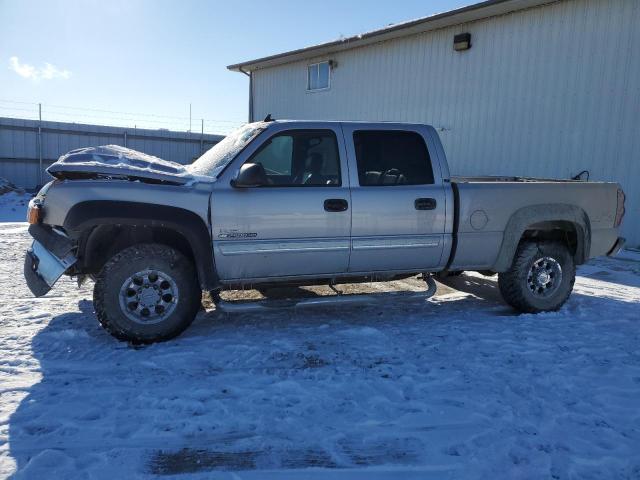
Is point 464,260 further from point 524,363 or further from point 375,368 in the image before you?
point 375,368

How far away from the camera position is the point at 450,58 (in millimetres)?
11977

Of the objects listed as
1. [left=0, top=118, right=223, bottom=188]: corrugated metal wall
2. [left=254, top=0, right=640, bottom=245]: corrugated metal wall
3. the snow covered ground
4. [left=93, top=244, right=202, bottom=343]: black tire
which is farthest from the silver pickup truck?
[left=0, top=118, right=223, bottom=188]: corrugated metal wall

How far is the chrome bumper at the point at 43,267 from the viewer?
13.3 feet

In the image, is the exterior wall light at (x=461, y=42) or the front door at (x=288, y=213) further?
the exterior wall light at (x=461, y=42)

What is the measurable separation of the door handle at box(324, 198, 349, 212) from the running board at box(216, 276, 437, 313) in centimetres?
83

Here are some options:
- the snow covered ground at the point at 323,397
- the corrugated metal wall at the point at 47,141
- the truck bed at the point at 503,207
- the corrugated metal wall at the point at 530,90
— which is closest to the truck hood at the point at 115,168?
the snow covered ground at the point at 323,397

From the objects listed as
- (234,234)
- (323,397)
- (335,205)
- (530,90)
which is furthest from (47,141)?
(323,397)

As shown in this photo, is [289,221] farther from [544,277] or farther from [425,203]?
[544,277]

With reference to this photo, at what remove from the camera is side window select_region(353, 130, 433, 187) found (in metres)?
4.80

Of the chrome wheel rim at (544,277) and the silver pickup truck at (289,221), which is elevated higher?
the silver pickup truck at (289,221)

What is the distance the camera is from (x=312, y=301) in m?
4.63

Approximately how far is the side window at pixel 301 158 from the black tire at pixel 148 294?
3.65 ft

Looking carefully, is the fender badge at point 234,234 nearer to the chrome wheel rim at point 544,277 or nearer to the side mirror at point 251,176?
the side mirror at point 251,176

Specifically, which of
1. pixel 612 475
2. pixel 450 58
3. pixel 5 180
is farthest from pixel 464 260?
pixel 5 180
